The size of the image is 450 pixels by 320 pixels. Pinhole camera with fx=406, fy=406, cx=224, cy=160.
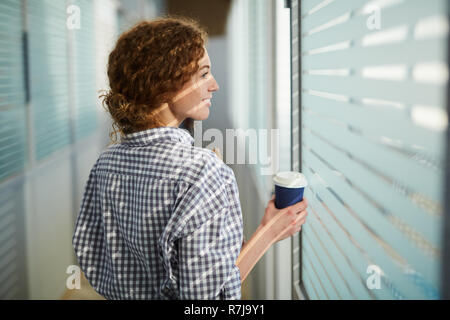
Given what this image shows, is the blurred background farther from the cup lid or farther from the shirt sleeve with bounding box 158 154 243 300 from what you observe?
the shirt sleeve with bounding box 158 154 243 300

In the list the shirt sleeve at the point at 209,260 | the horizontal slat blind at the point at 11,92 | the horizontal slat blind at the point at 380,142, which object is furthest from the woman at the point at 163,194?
the horizontal slat blind at the point at 11,92

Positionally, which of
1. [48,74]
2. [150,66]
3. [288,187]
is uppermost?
[48,74]

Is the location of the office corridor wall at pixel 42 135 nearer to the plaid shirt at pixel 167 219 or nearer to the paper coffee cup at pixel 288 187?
the plaid shirt at pixel 167 219

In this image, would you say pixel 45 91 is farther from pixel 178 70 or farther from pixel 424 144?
pixel 424 144

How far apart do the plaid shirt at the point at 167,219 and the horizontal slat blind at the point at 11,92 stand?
48.9 inches

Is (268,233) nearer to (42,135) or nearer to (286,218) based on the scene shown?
(286,218)

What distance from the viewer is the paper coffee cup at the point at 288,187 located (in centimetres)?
97

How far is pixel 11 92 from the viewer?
2.02 metres

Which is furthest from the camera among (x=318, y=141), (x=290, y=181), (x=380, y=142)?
Result: (x=318, y=141)

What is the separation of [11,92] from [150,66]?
55.8 inches

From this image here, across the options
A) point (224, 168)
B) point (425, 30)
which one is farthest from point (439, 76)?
point (224, 168)

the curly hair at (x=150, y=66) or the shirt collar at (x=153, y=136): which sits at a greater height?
the curly hair at (x=150, y=66)

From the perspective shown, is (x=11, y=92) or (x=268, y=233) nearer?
(x=268, y=233)

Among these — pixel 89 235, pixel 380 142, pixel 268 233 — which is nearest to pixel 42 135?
pixel 89 235
